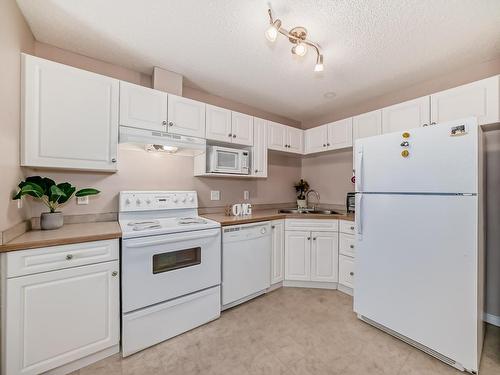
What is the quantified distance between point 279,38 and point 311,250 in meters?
2.24

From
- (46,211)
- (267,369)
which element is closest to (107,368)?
(267,369)

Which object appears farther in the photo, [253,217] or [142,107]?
[253,217]

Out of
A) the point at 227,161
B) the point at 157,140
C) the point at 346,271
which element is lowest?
the point at 346,271

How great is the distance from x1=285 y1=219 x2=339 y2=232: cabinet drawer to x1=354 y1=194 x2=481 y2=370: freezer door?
1.93ft

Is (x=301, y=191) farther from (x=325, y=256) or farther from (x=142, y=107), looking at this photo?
(x=142, y=107)

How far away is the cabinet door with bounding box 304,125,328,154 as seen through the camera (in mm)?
3078

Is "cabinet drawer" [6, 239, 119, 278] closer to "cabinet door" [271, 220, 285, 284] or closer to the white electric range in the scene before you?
the white electric range

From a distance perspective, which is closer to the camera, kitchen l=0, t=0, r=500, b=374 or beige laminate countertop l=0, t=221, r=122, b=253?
beige laminate countertop l=0, t=221, r=122, b=253

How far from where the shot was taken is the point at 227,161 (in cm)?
256

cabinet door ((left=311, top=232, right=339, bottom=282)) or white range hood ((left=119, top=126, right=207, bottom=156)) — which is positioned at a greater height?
white range hood ((left=119, top=126, right=207, bottom=156))

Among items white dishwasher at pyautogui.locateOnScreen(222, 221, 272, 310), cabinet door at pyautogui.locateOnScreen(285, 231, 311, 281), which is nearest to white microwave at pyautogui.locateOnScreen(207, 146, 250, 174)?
white dishwasher at pyautogui.locateOnScreen(222, 221, 272, 310)

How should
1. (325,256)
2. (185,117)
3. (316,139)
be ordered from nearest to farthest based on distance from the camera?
(185,117) < (325,256) < (316,139)

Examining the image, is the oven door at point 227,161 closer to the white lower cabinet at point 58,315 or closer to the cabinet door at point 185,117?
the cabinet door at point 185,117

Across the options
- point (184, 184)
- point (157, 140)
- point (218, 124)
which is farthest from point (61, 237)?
point (218, 124)
